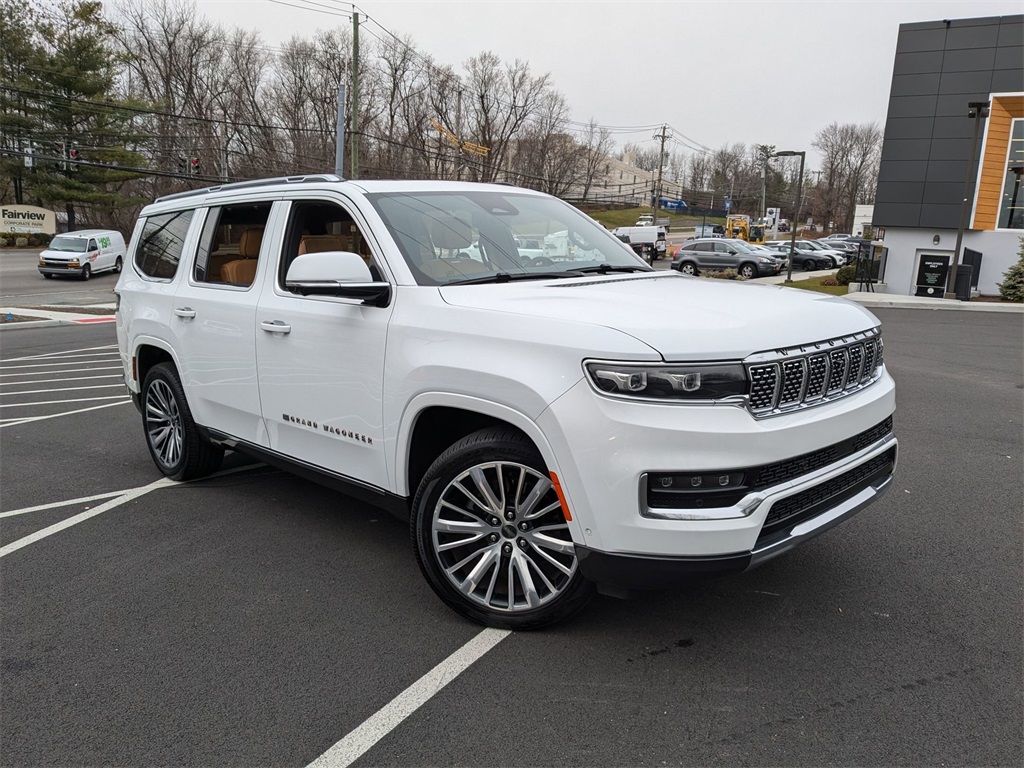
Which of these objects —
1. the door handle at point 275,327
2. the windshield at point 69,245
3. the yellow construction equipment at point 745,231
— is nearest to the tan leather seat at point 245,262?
the door handle at point 275,327

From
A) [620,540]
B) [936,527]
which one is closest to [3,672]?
[620,540]

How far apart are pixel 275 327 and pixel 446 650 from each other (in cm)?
200

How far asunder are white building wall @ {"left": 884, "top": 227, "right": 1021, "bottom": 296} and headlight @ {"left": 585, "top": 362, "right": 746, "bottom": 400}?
102 ft

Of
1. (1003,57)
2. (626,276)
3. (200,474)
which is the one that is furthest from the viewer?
(1003,57)

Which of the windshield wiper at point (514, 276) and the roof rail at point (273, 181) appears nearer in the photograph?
the windshield wiper at point (514, 276)

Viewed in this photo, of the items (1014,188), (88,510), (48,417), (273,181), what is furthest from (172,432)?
(1014,188)

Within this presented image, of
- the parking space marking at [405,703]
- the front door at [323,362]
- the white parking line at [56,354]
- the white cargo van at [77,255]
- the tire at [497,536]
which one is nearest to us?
the parking space marking at [405,703]

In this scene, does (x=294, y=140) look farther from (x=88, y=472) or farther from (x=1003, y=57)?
(x=88, y=472)

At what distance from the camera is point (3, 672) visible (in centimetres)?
311

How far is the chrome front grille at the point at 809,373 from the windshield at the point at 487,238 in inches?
55.7

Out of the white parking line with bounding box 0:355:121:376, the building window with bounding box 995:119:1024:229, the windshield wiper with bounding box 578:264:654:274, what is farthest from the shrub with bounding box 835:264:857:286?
the windshield wiper with bounding box 578:264:654:274

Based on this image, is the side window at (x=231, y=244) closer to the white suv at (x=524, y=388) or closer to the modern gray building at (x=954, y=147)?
the white suv at (x=524, y=388)

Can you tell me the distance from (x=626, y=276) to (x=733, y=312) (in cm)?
108

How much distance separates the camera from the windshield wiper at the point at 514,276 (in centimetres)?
366
